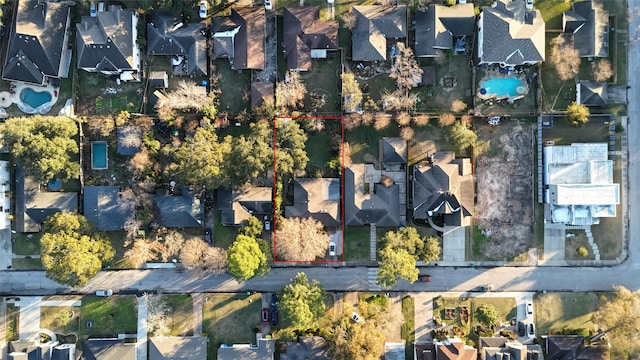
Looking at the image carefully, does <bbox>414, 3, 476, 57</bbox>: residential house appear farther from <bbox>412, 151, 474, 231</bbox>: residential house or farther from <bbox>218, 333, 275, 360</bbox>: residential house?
<bbox>218, 333, 275, 360</bbox>: residential house

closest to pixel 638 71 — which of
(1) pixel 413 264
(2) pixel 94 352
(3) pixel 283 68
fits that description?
(1) pixel 413 264

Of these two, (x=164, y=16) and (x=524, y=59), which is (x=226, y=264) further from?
(x=524, y=59)

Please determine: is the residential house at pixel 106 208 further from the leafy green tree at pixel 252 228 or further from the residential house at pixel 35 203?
the leafy green tree at pixel 252 228

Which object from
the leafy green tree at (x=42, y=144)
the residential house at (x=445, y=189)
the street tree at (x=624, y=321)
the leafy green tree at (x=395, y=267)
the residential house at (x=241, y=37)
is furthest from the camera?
the residential house at (x=241, y=37)

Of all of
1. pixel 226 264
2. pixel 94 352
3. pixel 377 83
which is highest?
pixel 377 83

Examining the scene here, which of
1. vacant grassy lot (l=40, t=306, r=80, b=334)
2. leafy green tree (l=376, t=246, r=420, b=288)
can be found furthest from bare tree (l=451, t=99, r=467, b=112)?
vacant grassy lot (l=40, t=306, r=80, b=334)

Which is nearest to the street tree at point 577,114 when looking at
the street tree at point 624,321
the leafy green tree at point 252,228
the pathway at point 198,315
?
the street tree at point 624,321
